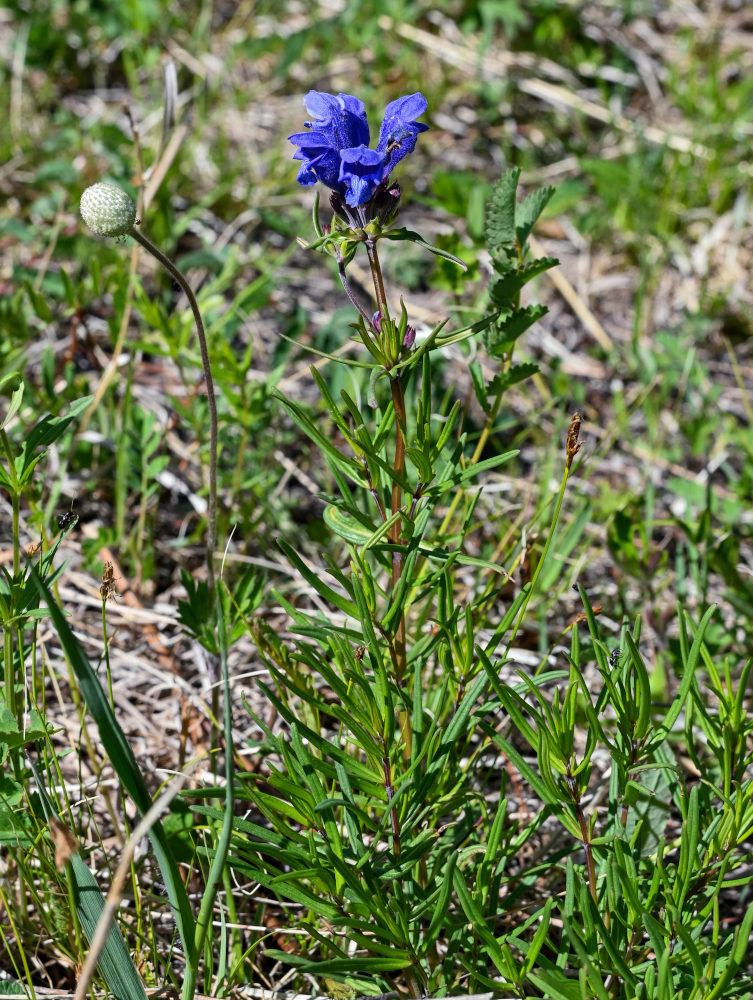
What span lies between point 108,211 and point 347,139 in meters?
0.41

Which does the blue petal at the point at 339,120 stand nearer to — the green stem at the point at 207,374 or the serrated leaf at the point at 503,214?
the green stem at the point at 207,374

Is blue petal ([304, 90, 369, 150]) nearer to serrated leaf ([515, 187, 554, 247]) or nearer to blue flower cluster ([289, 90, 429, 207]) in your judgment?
blue flower cluster ([289, 90, 429, 207])

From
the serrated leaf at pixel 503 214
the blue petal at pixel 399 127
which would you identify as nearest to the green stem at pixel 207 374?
the blue petal at pixel 399 127

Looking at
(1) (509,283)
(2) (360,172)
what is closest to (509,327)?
(1) (509,283)

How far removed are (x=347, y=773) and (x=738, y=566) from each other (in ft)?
5.54

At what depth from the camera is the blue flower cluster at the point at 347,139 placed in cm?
154

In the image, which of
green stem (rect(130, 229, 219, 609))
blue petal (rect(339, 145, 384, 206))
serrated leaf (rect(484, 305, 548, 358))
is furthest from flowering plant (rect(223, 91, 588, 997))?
green stem (rect(130, 229, 219, 609))

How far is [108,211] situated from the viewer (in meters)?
1.59

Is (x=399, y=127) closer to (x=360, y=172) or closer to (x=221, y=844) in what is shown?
(x=360, y=172)

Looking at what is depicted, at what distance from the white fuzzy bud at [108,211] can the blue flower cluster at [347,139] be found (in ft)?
0.96

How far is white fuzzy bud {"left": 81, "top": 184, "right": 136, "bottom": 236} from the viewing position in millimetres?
1591

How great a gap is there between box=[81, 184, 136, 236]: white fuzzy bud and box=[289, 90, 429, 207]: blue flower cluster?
0.29m

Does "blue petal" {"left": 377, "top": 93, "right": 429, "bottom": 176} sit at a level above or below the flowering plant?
above

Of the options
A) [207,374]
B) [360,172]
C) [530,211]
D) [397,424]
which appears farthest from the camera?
[530,211]
